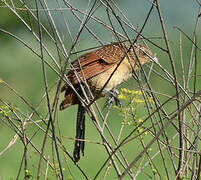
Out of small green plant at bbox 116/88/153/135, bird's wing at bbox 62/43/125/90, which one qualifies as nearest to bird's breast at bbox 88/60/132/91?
→ bird's wing at bbox 62/43/125/90

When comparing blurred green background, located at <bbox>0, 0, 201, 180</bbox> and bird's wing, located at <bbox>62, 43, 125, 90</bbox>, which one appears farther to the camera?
blurred green background, located at <bbox>0, 0, 201, 180</bbox>

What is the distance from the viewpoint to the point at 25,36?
33.6 ft

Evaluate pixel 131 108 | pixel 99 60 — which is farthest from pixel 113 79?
pixel 131 108

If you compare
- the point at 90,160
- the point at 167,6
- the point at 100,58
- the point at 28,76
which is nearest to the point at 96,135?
the point at 90,160

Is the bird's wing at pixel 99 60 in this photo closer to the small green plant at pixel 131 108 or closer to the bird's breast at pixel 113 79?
the bird's breast at pixel 113 79

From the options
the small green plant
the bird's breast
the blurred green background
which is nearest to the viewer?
the small green plant

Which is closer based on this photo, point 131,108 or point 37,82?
point 131,108

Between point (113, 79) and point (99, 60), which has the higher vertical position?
point (99, 60)

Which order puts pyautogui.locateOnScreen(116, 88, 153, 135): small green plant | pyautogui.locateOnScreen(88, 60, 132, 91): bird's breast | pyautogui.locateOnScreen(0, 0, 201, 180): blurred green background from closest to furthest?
pyautogui.locateOnScreen(116, 88, 153, 135): small green plant, pyautogui.locateOnScreen(88, 60, 132, 91): bird's breast, pyautogui.locateOnScreen(0, 0, 201, 180): blurred green background

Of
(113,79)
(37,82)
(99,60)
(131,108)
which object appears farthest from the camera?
(37,82)

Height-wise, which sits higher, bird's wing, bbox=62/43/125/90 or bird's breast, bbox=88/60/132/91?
bird's wing, bbox=62/43/125/90

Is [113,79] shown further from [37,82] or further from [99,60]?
[37,82]

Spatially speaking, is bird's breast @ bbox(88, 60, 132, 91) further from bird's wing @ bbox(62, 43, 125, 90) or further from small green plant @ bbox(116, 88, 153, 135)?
small green plant @ bbox(116, 88, 153, 135)

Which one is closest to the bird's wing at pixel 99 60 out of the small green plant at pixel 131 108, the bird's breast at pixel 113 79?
the bird's breast at pixel 113 79
